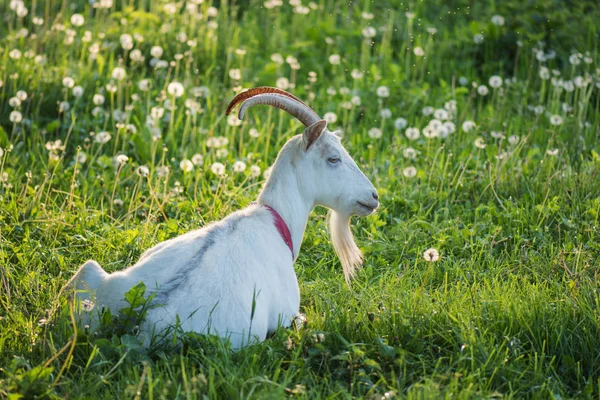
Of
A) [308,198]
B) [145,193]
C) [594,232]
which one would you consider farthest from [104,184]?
[594,232]

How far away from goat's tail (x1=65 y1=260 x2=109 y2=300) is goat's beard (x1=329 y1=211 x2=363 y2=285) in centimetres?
137

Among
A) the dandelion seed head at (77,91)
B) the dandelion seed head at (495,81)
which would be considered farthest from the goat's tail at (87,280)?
the dandelion seed head at (495,81)

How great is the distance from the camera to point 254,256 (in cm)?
414

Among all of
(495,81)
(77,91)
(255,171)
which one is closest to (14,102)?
(77,91)

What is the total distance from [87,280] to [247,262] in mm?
761

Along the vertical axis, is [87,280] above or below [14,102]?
below

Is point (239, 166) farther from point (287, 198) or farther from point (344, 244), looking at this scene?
point (287, 198)

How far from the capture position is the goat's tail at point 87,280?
4.05 m

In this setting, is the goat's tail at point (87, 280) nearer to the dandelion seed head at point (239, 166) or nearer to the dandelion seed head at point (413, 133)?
the dandelion seed head at point (239, 166)

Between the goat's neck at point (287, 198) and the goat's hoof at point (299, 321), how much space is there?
0.45 m

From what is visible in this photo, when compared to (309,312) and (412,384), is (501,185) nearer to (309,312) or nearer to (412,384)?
(309,312)

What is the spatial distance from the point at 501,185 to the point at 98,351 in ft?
11.3

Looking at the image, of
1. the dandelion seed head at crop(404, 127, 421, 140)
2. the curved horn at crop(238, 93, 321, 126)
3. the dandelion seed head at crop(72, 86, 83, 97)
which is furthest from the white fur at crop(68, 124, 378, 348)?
the dandelion seed head at crop(72, 86, 83, 97)

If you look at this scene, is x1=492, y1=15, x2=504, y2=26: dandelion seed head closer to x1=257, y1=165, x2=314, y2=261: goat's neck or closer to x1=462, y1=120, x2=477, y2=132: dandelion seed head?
x1=462, y1=120, x2=477, y2=132: dandelion seed head
